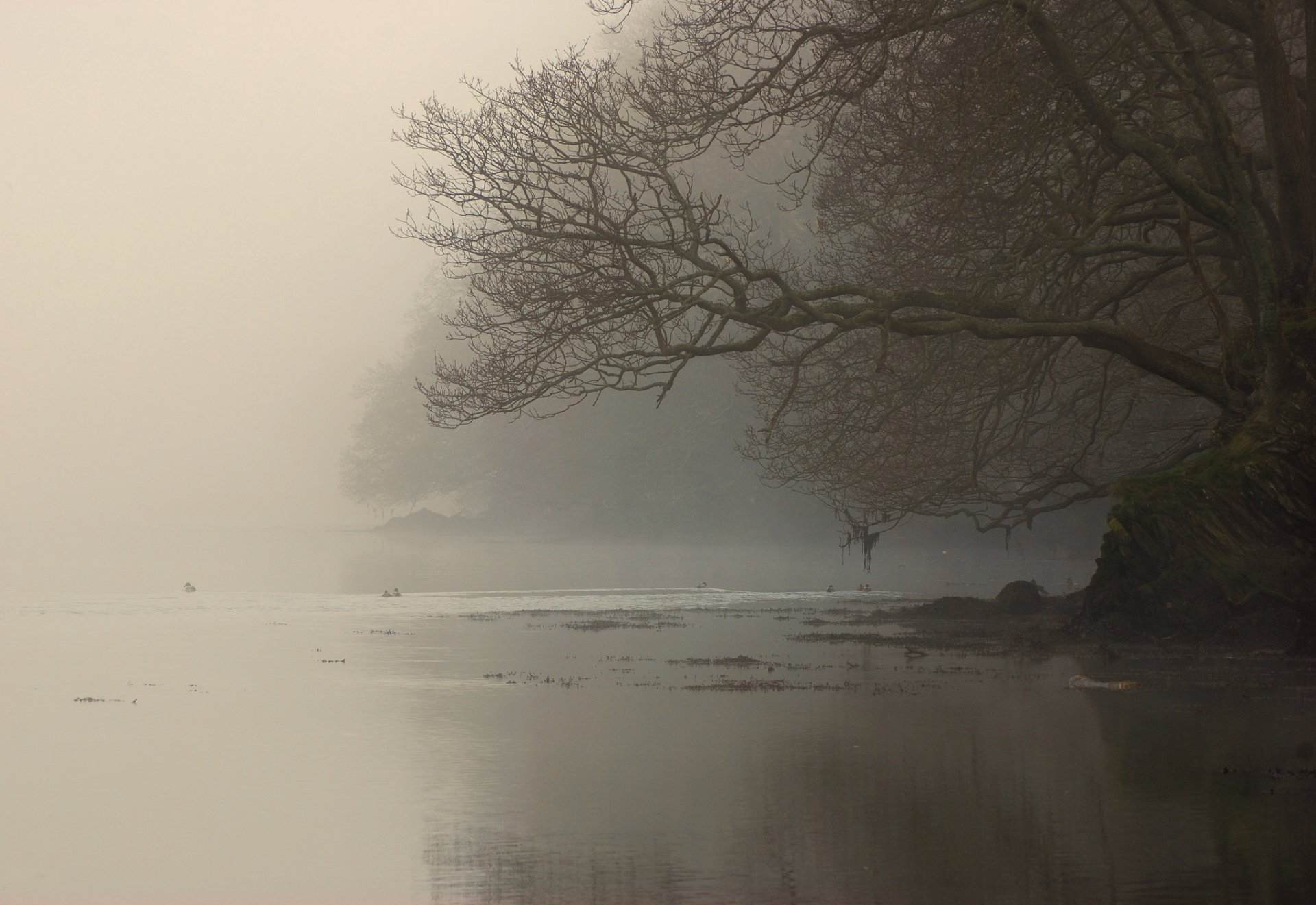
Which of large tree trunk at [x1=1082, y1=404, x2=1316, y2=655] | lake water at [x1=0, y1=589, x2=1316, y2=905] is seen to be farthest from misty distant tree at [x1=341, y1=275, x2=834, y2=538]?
lake water at [x1=0, y1=589, x2=1316, y2=905]

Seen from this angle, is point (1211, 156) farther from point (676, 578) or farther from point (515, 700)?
point (676, 578)

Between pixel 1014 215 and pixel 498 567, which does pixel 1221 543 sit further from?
pixel 498 567

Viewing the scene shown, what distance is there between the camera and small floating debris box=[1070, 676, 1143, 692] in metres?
14.5

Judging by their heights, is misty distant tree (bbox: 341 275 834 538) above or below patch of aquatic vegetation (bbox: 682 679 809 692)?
above

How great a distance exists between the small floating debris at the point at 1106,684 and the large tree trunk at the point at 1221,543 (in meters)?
2.77

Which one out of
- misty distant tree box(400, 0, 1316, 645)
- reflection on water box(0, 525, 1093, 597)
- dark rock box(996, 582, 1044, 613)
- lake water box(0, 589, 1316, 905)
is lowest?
lake water box(0, 589, 1316, 905)

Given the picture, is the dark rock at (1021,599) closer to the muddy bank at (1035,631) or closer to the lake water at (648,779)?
the muddy bank at (1035,631)

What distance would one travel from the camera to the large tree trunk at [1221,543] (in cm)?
1586

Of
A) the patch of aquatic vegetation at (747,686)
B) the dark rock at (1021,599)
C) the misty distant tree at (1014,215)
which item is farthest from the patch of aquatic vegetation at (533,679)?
the dark rock at (1021,599)

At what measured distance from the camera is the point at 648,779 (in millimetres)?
10023

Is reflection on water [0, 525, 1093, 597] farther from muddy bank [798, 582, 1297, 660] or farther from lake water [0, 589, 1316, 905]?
lake water [0, 589, 1316, 905]

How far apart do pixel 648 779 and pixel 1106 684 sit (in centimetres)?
671

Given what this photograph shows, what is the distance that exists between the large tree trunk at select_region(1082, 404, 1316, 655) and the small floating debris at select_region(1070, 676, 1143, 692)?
2.77 meters

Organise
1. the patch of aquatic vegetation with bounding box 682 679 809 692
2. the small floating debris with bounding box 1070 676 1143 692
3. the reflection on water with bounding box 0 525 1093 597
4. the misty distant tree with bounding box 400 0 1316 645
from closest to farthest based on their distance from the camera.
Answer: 1. the small floating debris with bounding box 1070 676 1143 692
2. the patch of aquatic vegetation with bounding box 682 679 809 692
3. the misty distant tree with bounding box 400 0 1316 645
4. the reflection on water with bounding box 0 525 1093 597
